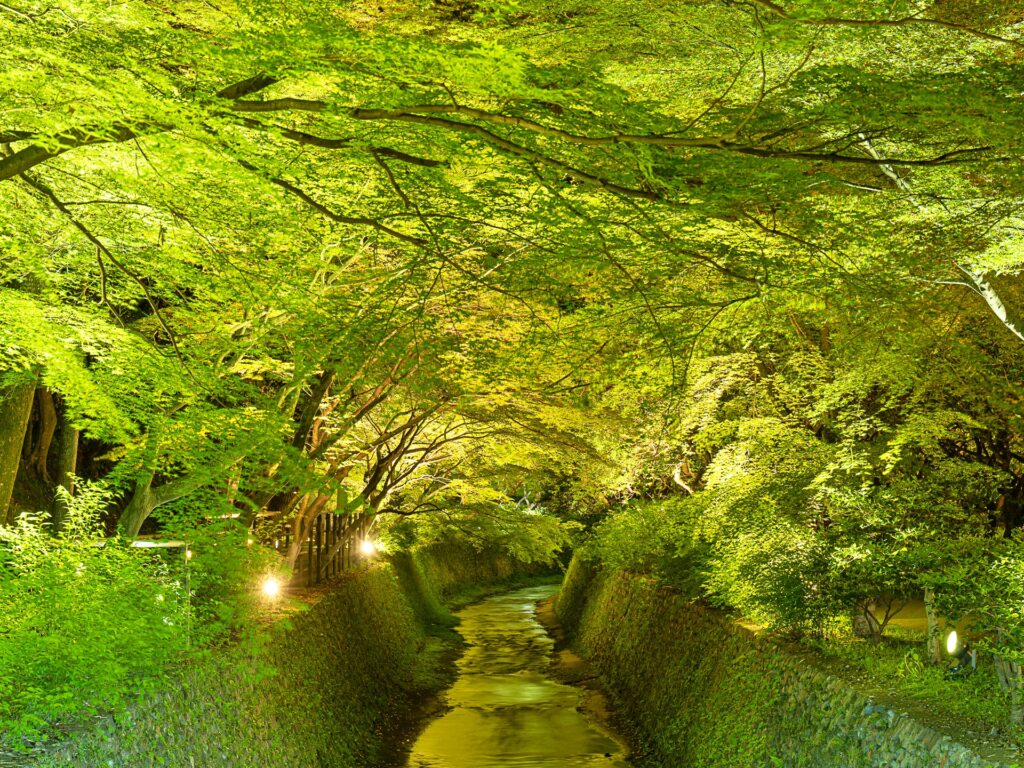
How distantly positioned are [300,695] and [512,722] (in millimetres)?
5855

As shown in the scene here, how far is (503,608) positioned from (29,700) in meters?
32.9

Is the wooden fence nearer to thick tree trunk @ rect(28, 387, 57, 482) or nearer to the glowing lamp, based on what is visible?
thick tree trunk @ rect(28, 387, 57, 482)

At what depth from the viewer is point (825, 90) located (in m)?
6.80

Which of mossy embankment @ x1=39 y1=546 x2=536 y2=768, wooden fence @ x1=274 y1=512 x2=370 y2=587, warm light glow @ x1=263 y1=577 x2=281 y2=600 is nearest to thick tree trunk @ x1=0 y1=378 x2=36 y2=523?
mossy embankment @ x1=39 y1=546 x2=536 y2=768

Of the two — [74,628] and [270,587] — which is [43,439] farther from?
[74,628]

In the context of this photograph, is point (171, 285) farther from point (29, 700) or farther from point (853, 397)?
point (853, 397)

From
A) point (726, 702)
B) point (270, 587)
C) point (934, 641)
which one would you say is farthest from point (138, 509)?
point (934, 641)

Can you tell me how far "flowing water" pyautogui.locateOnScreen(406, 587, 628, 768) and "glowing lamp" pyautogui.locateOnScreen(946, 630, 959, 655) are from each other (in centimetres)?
671

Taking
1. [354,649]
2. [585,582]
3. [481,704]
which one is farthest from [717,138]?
[585,582]

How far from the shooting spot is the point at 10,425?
436 inches

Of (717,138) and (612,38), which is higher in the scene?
(612,38)

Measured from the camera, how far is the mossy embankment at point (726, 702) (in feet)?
28.5

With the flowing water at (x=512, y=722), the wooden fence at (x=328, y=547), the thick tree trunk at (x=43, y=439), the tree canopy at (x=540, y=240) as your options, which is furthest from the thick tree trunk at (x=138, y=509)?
the flowing water at (x=512, y=722)

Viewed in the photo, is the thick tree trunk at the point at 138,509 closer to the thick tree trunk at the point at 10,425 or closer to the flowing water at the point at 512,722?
the thick tree trunk at the point at 10,425
